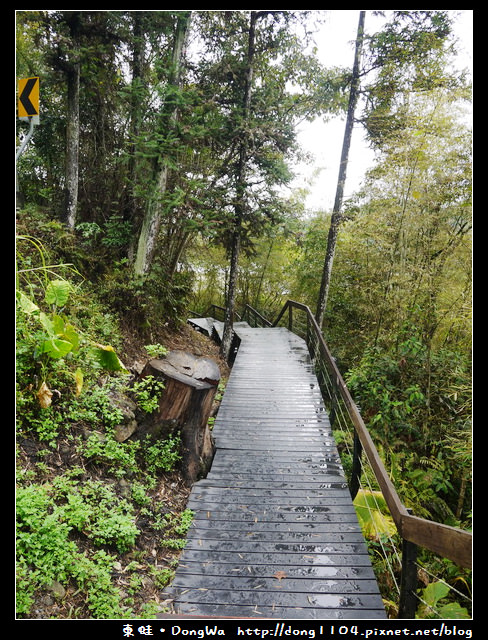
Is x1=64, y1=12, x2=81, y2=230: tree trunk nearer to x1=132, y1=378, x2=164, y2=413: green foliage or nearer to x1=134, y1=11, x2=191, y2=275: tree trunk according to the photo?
x1=134, y1=11, x2=191, y2=275: tree trunk

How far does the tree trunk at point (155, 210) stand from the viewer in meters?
5.37

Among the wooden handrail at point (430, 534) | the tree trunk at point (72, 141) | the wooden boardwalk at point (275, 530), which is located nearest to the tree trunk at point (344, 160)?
the wooden boardwalk at point (275, 530)

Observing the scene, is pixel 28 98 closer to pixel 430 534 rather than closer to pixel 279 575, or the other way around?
pixel 430 534

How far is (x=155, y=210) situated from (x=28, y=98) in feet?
12.3

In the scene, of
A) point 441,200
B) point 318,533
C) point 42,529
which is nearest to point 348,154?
point 441,200

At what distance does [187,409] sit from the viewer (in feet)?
12.6

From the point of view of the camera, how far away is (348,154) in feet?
26.7

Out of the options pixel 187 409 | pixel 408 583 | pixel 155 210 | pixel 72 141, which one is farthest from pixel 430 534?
pixel 72 141

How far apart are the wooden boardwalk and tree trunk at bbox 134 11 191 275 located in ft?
9.84

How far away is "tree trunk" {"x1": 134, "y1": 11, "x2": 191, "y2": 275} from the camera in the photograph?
17.6ft

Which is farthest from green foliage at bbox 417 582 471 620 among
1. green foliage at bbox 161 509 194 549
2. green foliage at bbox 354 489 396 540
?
green foliage at bbox 161 509 194 549
